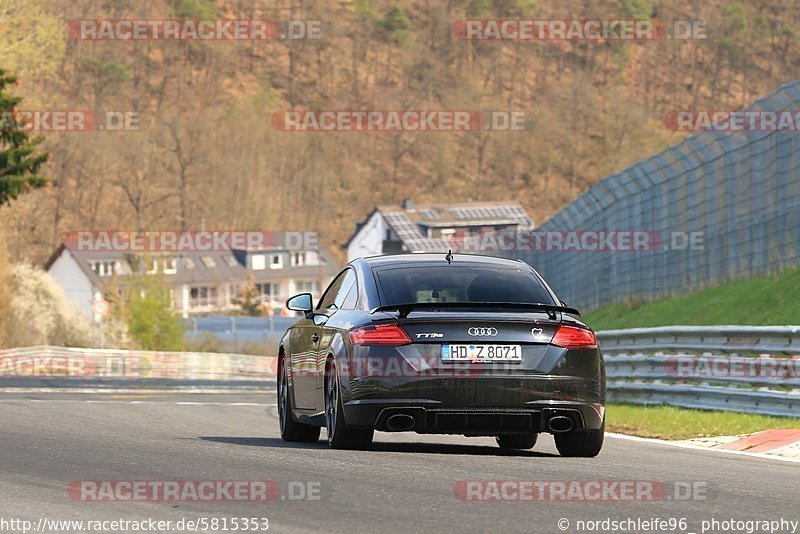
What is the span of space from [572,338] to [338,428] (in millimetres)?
1750

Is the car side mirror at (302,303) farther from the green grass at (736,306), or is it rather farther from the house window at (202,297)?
the house window at (202,297)

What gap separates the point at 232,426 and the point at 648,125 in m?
135

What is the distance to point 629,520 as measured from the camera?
783cm

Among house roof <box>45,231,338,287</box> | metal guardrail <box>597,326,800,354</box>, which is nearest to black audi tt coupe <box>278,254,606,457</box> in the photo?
metal guardrail <box>597,326,800,354</box>

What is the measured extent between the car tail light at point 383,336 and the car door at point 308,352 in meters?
1.02

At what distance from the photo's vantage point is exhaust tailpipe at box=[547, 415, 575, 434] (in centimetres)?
1101

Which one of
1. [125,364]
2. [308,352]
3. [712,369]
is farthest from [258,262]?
[308,352]

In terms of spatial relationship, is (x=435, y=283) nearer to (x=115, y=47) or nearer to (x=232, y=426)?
(x=232, y=426)

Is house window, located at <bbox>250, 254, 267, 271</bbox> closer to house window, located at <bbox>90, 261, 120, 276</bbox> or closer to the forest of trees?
the forest of trees

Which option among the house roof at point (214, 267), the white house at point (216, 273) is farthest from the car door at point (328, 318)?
the house roof at point (214, 267)

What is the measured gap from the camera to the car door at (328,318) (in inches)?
471

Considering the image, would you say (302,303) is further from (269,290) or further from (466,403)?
(269,290)

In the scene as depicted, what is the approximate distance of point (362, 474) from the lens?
981 cm

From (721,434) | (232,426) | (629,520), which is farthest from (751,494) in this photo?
(232,426)
